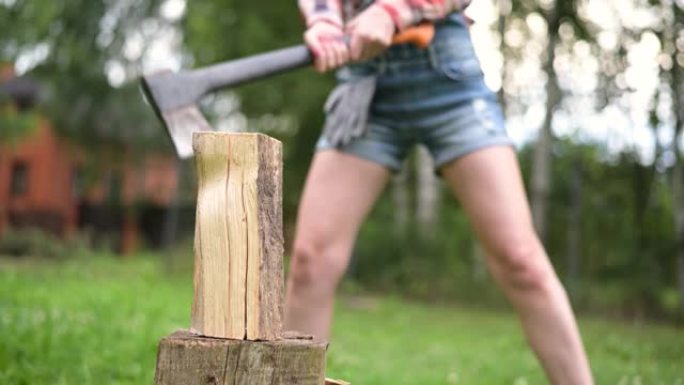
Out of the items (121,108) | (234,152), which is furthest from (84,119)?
(234,152)

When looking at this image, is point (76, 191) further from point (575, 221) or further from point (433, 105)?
point (433, 105)

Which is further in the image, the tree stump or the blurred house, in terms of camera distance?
the blurred house

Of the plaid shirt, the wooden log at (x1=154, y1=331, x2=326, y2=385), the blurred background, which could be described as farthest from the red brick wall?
the wooden log at (x1=154, y1=331, x2=326, y2=385)

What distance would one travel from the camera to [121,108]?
25.4m

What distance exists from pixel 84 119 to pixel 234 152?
24.8m

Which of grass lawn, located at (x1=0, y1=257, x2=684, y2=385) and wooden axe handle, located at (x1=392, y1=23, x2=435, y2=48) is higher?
wooden axe handle, located at (x1=392, y1=23, x2=435, y2=48)

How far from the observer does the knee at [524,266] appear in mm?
2641

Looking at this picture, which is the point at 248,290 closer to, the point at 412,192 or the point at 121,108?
the point at 412,192

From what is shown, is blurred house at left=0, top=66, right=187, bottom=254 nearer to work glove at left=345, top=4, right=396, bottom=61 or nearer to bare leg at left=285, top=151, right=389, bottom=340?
bare leg at left=285, top=151, right=389, bottom=340

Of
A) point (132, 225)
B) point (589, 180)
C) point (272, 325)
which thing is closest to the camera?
point (272, 325)

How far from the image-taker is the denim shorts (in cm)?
269

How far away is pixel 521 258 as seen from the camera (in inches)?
104

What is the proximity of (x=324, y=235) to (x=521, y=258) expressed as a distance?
583 mm

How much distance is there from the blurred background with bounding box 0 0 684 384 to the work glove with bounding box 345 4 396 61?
175cm
